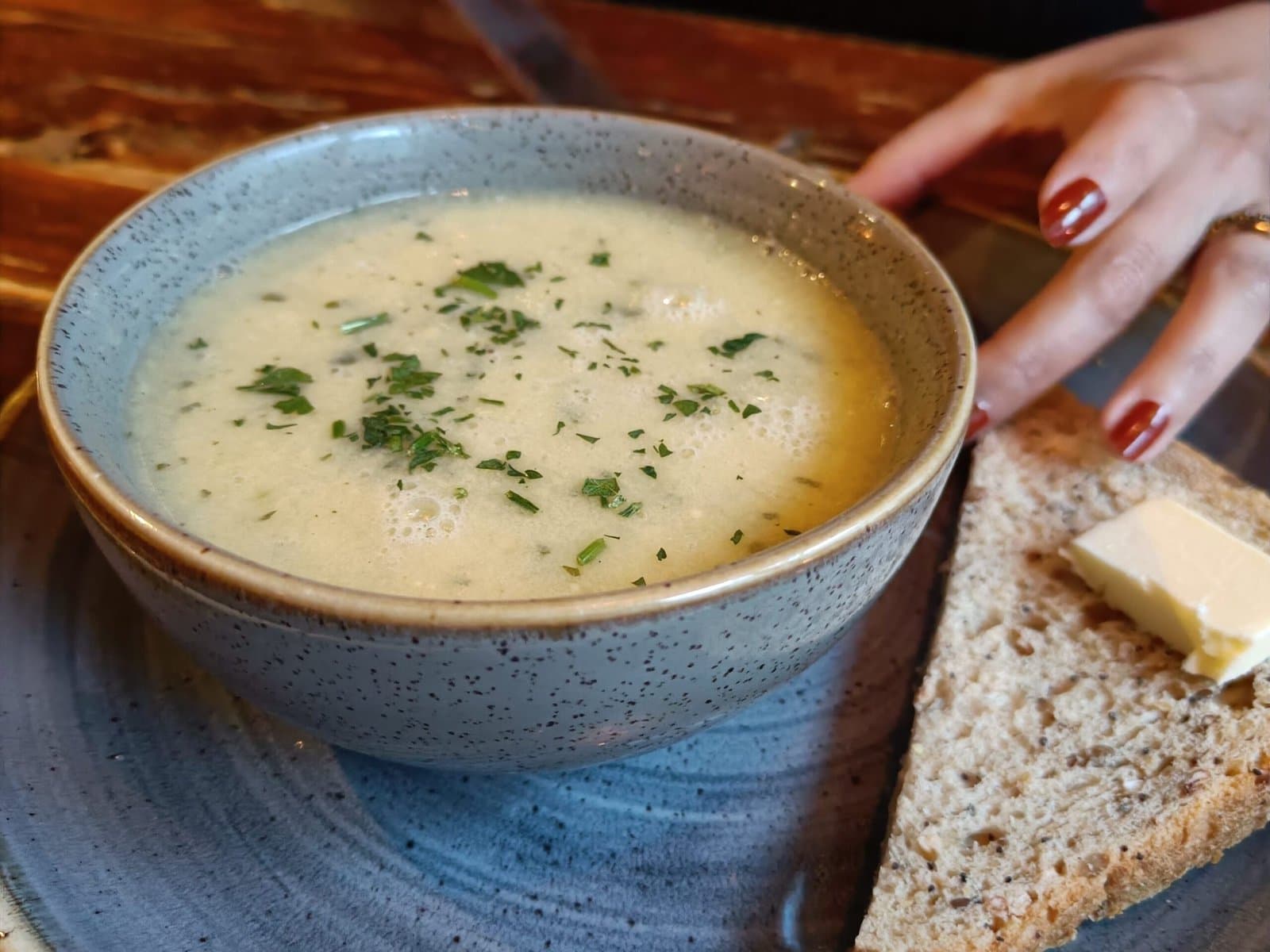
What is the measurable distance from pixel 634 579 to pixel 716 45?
2.27 m

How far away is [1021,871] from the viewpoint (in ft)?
3.52

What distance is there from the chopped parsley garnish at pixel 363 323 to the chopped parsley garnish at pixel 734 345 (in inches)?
19.1

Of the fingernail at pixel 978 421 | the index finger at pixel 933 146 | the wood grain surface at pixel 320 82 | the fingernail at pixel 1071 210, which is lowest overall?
the wood grain surface at pixel 320 82

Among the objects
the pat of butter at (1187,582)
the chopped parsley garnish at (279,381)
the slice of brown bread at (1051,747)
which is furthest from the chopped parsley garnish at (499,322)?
the pat of butter at (1187,582)

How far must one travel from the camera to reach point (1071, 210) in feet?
4.96

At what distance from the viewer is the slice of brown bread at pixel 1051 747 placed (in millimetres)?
1042

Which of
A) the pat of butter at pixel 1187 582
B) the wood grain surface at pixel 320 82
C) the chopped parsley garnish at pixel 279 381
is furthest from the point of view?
the wood grain surface at pixel 320 82

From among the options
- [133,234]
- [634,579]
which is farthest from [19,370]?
[634,579]

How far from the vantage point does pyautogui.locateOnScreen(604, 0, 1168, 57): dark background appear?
2.97 metres

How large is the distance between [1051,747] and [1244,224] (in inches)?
40.7

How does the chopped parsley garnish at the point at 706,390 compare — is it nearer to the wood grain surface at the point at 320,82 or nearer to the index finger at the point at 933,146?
the index finger at the point at 933,146

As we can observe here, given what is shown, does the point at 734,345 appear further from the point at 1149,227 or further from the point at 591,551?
the point at 1149,227

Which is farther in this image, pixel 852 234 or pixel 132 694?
→ pixel 852 234

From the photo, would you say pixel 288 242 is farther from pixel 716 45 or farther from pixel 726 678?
pixel 716 45
